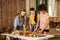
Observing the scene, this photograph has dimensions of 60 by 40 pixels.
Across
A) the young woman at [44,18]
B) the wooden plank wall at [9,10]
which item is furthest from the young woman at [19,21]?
the wooden plank wall at [9,10]

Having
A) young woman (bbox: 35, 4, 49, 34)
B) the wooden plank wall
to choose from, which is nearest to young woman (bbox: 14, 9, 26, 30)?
young woman (bbox: 35, 4, 49, 34)

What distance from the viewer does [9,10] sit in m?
9.11

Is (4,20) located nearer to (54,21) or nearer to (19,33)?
(54,21)

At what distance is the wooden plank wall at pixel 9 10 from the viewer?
29.7ft

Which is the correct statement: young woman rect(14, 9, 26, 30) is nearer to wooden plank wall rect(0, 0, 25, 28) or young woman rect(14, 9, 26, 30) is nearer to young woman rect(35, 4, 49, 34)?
young woman rect(35, 4, 49, 34)

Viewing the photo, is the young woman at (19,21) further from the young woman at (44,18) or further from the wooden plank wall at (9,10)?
the wooden plank wall at (9,10)

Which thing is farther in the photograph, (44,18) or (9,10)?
(9,10)

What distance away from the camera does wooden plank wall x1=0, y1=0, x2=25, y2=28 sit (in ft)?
29.7

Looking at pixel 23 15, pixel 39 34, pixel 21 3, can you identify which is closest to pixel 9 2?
pixel 21 3

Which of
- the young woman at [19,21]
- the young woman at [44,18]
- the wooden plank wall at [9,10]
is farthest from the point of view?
the wooden plank wall at [9,10]

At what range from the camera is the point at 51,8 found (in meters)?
10.0

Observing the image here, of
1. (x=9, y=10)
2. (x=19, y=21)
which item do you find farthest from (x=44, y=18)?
(x=9, y=10)

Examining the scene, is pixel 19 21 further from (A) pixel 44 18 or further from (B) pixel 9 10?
(B) pixel 9 10

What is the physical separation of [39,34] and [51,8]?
475 centimetres
